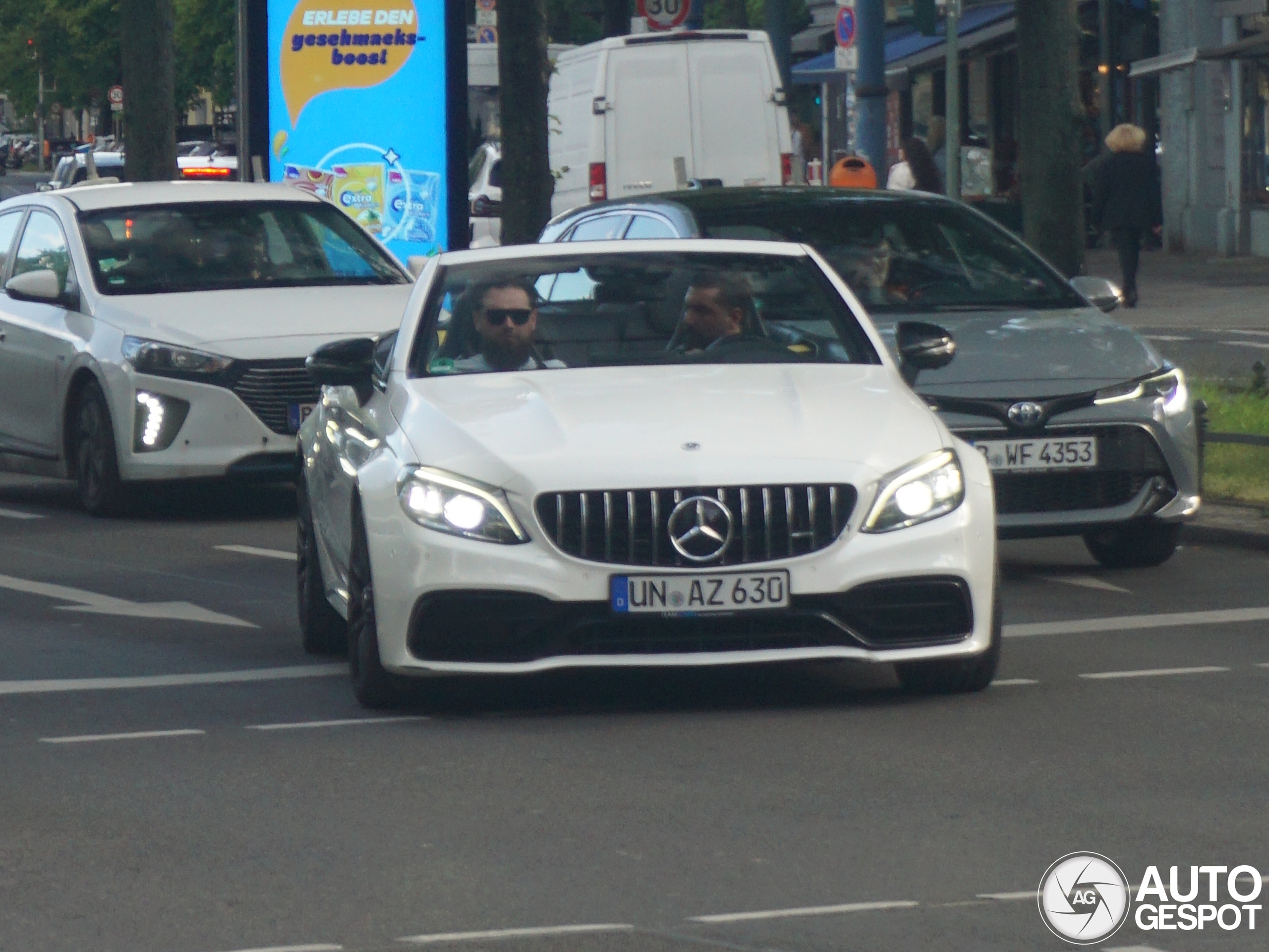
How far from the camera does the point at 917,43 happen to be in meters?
48.6

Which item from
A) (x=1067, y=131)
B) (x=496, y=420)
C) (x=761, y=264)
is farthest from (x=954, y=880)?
(x=1067, y=131)

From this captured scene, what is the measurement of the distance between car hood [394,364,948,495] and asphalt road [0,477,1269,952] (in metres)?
0.70

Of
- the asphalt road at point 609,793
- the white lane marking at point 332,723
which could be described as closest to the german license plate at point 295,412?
the asphalt road at point 609,793

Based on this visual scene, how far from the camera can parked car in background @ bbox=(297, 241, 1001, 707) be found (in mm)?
7652

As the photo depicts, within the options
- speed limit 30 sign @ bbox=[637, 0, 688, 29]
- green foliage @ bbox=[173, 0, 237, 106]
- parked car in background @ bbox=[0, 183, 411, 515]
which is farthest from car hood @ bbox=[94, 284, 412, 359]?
green foliage @ bbox=[173, 0, 237, 106]

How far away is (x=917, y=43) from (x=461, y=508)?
4193 centimetres

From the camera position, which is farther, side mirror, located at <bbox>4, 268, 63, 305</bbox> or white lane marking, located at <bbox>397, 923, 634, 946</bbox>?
side mirror, located at <bbox>4, 268, 63, 305</bbox>

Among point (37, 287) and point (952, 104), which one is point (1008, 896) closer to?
point (37, 287)

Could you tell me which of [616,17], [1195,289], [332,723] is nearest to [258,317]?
[332,723]

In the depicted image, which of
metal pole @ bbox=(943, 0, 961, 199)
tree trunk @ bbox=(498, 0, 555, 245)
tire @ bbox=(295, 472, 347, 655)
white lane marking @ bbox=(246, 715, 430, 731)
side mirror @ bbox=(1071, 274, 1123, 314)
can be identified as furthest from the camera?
metal pole @ bbox=(943, 0, 961, 199)

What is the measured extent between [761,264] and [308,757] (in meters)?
2.60

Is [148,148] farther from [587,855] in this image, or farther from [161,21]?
[587,855]

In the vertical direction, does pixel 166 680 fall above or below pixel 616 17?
below

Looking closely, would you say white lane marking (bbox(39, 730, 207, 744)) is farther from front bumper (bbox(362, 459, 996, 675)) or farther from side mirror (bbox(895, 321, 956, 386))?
side mirror (bbox(895, 321, 956, 386))
